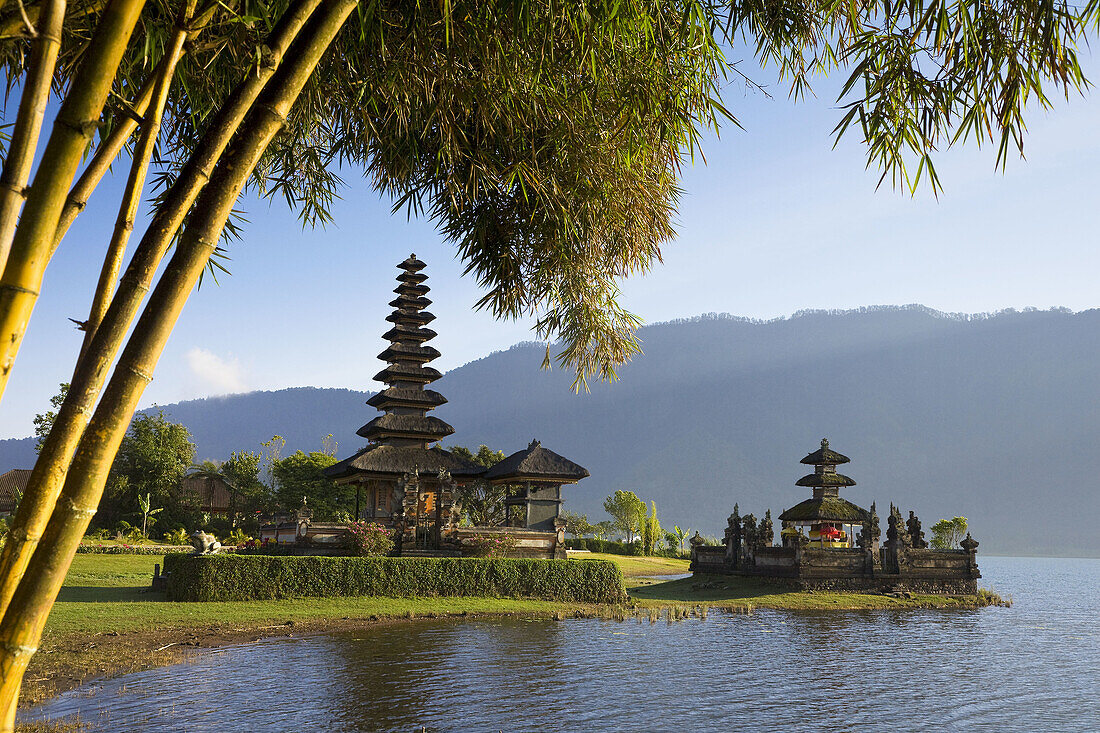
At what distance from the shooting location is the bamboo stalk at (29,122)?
2.37 m

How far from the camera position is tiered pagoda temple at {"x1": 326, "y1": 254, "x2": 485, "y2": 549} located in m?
34.5

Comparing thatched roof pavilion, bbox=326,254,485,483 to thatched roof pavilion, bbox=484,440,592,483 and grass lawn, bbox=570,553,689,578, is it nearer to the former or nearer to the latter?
thatched roof pavilion, bbox=484,440,592,483

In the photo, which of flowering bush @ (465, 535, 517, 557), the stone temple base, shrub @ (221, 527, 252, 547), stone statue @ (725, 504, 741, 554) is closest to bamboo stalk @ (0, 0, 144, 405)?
flowering bush @ (465, 535, 517, 557)

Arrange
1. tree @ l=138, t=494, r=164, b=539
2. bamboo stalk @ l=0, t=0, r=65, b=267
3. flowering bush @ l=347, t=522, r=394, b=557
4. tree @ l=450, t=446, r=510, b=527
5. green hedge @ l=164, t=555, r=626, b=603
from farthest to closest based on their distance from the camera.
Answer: tree @ l=450, t=446, r=510, b=527 → tree @ l=138, t=494, r=164, b=539 → flowering bush @ l=347, t=522, r=394, b=557 → green hedge @ l=164, t=555, r=626, b=603 → bamboo stalk @ l=0, t=0, r=65, b=267

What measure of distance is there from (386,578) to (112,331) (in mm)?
22369

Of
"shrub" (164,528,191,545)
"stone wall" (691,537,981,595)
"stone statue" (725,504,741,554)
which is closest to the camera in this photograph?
"stone wall" (691,537,981,595)

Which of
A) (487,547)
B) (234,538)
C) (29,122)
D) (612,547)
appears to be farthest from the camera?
(612,547)

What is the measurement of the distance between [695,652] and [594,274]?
492 inches

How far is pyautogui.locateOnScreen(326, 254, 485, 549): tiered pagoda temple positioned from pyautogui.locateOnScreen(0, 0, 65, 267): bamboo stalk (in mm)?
27642

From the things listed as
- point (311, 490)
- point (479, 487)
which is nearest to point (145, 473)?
point (311, 490)

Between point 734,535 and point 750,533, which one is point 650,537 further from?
point 750,533

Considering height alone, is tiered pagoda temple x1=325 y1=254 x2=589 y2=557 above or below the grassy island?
above

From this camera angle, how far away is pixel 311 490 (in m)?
56.8

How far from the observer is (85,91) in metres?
2.51
